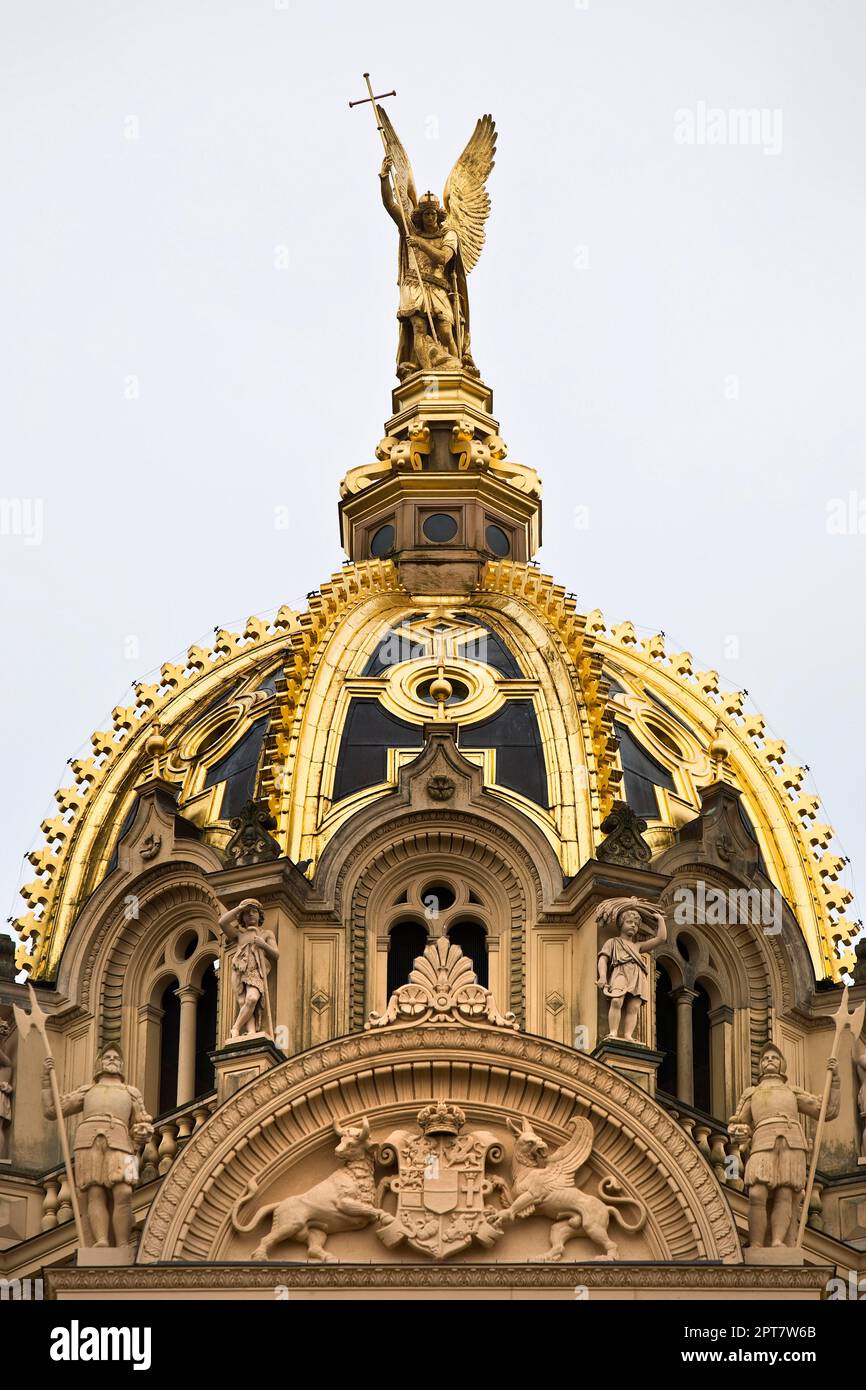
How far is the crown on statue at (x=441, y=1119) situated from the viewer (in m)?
55.7

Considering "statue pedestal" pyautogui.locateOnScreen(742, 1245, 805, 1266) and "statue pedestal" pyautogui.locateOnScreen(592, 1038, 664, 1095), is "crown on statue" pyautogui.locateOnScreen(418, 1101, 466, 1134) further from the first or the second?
"statue pedestal" pyautogui.locateOnScreen(742, 1245, 805, 1266)

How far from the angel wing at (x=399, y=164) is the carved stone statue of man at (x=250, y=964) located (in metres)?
18.0

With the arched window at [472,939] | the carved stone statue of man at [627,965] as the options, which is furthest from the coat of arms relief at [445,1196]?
the arched window at [472,939]

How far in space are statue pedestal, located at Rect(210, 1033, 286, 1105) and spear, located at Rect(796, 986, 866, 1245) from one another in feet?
24.5

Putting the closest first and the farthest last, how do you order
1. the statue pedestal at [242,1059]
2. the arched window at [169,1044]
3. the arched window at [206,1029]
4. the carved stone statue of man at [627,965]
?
1. the statue pedestal at [242,1059]
2. the carved stone statue of man at [627,965]
3. the arched window at [206,1029]
4. the arched window at [169,1044]

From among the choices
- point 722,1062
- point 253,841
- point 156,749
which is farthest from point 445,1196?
point 156,749

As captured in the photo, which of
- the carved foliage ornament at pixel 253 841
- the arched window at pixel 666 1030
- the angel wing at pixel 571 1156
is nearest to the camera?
the angel wing at pixel 571 1156

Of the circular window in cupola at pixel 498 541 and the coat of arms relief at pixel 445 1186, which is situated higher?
the circular window in cupola at pixel 498 541

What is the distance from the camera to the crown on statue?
5566 centimetres

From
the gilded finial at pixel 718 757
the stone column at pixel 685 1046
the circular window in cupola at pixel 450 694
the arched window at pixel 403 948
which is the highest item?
the circular window in cupola at pixel 450 694

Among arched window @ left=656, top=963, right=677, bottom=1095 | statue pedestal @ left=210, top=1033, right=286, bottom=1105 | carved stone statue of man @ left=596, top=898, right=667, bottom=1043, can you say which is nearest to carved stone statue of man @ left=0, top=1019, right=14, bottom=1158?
statue pedestal @ left=210, top=1033, right=286, bottom=1105

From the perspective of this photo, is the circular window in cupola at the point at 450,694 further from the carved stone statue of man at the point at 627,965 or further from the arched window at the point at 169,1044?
the carved stone statue of man at the point at 627,965
